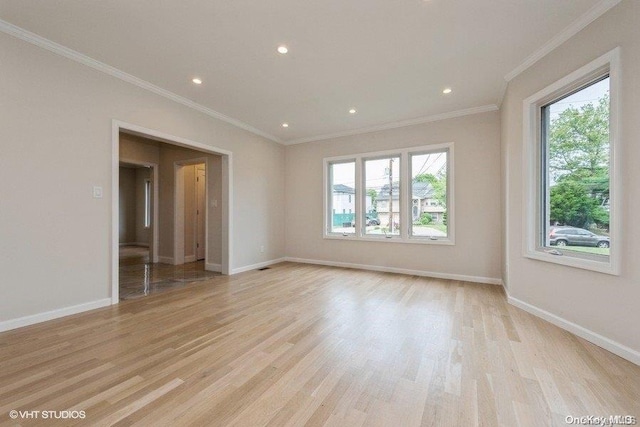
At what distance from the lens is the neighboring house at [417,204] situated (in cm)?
471

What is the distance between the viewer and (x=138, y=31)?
250 cm

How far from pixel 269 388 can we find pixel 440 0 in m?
3.18

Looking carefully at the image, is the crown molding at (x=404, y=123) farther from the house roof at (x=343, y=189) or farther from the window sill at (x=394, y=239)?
the window sill at (x=394, y=239)

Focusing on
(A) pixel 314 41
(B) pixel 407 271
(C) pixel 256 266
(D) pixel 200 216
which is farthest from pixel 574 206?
(D) pixel 200 216

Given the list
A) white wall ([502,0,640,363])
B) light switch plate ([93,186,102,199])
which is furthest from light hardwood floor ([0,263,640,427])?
light switch plate ([93,186,102,199])

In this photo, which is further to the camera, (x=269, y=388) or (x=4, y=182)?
(x=4, y=182)

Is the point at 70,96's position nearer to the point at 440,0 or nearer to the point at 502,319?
the point at 440,0

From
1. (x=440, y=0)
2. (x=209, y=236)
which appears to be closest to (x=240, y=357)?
(x=440, y=0)

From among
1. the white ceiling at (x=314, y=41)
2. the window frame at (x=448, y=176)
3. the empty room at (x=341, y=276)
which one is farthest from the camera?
the window frame at (x=448, y=176)

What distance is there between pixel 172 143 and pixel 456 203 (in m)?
4.74

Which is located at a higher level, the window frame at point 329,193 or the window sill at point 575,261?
the window frame at point 329,193

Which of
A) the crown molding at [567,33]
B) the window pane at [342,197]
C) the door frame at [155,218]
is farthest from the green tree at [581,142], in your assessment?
the door frame at [155,218]
